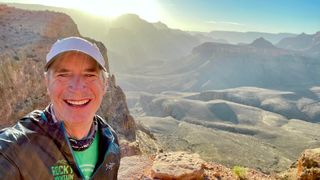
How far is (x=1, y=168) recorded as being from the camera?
234 cm

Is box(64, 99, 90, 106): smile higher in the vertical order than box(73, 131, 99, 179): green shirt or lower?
higher

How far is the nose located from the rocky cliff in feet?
68.6

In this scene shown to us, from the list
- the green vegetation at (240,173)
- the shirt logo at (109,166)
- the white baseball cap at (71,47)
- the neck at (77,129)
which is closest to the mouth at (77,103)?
the neck at (77,129)

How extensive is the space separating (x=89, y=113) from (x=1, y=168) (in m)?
0.77

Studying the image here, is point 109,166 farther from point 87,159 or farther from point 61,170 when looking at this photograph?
point 61,170

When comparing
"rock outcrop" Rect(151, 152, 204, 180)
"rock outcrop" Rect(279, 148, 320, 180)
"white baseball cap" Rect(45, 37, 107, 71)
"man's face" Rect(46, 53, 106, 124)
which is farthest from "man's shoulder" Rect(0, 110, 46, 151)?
"rock outcrop" Rect(279, 148, 320, 180)

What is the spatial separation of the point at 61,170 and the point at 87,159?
341 millimetres

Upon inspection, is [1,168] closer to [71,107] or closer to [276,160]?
[71,107]

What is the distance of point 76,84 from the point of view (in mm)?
2842

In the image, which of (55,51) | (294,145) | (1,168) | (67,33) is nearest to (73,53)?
(55,51)

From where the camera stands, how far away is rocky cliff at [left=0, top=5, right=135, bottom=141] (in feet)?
76.0

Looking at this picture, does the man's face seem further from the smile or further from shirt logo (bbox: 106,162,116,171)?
shirt logo (bbox: 106,162,116,171)

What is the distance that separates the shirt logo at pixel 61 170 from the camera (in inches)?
103

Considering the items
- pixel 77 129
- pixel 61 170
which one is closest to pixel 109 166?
pixel 77 129
